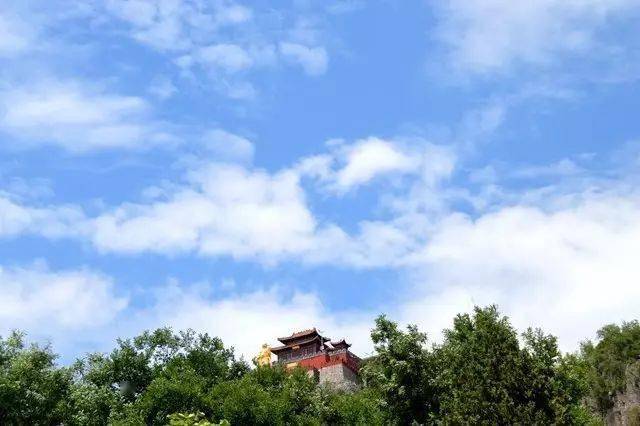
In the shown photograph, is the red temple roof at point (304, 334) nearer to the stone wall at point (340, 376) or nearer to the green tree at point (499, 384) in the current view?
the stone wall at point (340, 376)

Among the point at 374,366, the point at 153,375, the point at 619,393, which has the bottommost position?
the point at 619,393

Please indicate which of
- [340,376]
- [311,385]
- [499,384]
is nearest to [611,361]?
[340,376]

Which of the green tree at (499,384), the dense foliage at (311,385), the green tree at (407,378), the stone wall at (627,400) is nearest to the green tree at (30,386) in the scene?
the dense foliage at (311,385)

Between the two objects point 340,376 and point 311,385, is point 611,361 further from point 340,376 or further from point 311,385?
point 311,385

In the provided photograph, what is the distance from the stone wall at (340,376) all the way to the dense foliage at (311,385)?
48.5 ft

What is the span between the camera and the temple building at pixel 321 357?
56.8 m

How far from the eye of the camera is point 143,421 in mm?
32938

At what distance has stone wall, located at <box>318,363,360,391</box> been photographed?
5594 cm

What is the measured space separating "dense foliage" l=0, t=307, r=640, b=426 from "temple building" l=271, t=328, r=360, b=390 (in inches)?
608

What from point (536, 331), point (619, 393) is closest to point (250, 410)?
point (536, 331)

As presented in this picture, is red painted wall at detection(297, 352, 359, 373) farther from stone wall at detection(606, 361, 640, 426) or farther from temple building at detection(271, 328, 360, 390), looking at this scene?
stone wall at detection(606, 361, 640, 426)

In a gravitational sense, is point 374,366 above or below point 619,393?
above

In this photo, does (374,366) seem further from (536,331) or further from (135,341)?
(135,341)

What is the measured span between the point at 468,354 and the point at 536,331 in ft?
14.8
